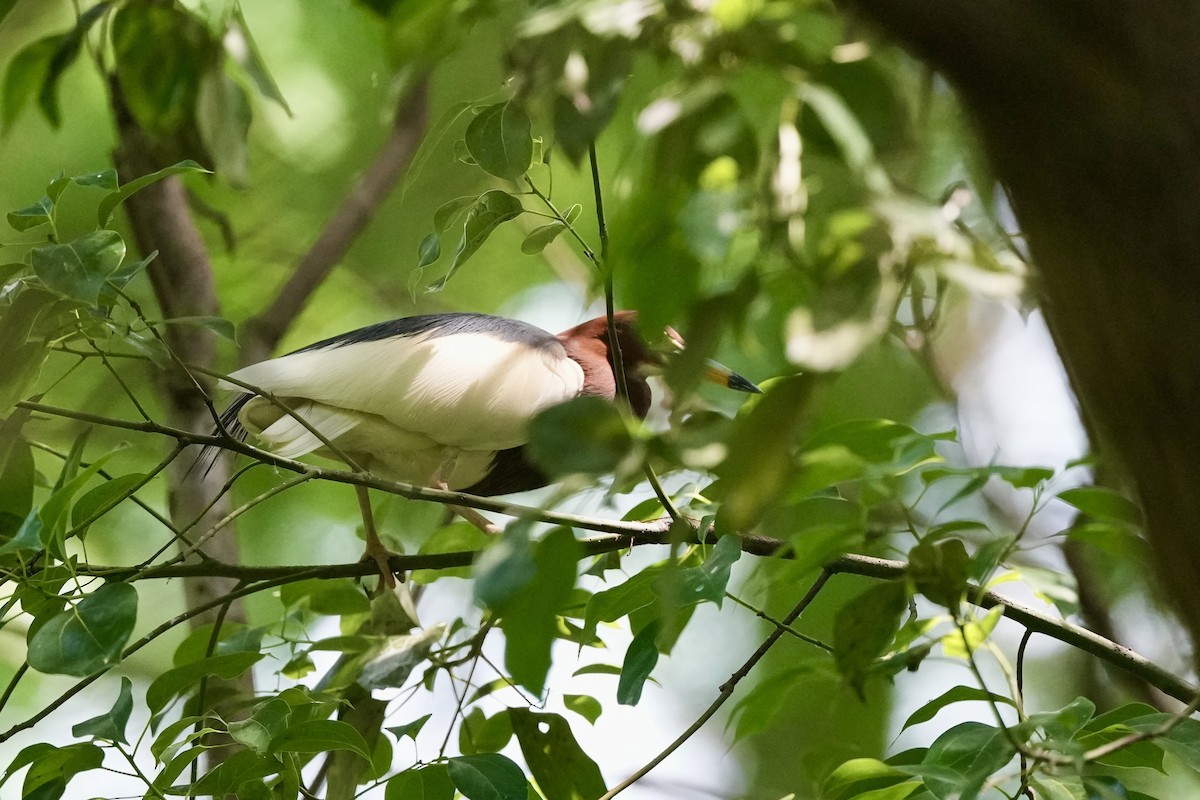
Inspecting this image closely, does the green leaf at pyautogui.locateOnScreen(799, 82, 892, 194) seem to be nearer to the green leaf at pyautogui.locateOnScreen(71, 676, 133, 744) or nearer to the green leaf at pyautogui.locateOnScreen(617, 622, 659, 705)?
the green leaf at pyautogui.locateOnScreen(617, 622, 659, 705)

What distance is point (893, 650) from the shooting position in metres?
0.89

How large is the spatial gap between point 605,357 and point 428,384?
19.3 inches

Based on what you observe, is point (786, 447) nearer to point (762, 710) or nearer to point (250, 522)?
point (762, 710)

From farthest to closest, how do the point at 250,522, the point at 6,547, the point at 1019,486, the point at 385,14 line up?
1. the point at 250,522
2. the point at 6,547
3. the point at 1019,486
4. the point at 385,14

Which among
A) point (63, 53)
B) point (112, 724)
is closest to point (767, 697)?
point (112, 724)

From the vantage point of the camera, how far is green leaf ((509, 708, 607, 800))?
1075mm

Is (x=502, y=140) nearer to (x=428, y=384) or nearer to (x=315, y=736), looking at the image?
(x=315, y=736)

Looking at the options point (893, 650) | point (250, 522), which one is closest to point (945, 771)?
point (893, 650)

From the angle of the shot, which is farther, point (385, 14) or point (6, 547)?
point (6, 547)

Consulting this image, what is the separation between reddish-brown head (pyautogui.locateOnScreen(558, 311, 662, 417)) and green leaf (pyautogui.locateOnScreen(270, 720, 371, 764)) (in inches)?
35.1

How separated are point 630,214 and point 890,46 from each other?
0.11 m

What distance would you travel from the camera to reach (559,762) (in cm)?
108

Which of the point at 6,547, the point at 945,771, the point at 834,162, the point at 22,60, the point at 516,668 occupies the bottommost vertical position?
the point at 945,771

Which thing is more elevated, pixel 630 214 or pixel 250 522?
pixel 250 522
